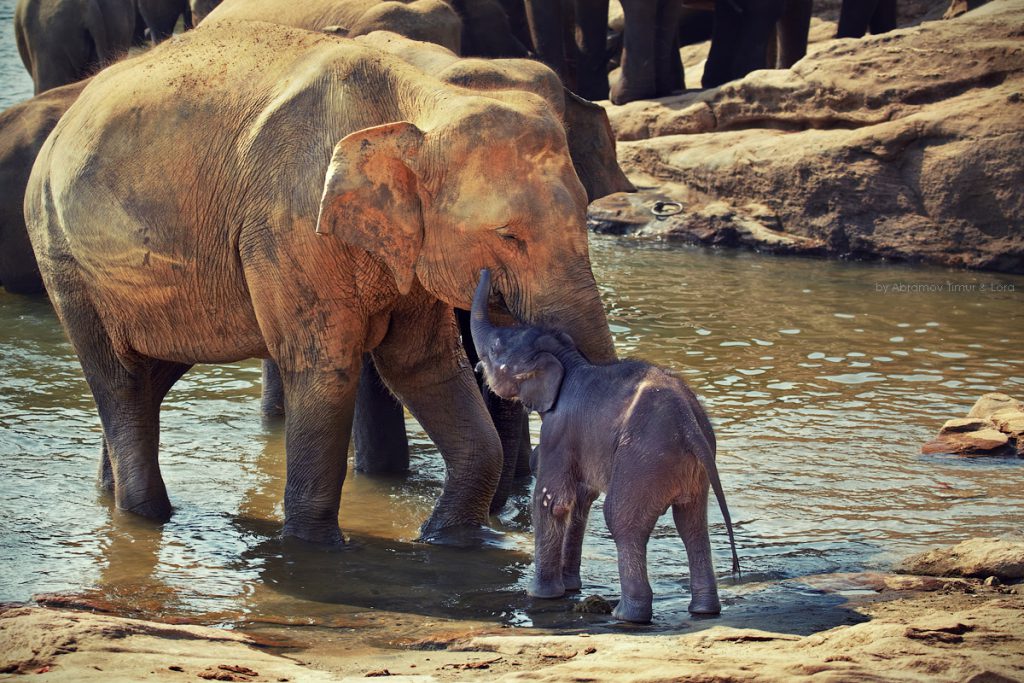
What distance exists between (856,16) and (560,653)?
14100 mm

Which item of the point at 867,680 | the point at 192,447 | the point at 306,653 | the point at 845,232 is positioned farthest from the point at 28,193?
the point at 845,232

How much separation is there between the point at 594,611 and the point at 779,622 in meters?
0.62

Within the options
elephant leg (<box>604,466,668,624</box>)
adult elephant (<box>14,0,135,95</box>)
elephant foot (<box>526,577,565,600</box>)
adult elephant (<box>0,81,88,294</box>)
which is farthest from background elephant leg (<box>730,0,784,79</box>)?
elephant leg (<box>604,466,668,624</box>)

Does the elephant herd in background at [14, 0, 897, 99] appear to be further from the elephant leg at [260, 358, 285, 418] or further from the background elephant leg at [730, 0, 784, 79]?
the elephant leg at [260, 358, 285, 418]

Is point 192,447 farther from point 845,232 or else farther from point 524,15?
point 524,15

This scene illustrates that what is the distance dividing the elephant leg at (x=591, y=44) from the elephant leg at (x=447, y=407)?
12.4 m

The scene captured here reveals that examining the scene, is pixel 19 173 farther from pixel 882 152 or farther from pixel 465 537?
pixel 882 152

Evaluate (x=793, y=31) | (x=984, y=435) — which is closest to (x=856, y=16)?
(x=793, y=31)

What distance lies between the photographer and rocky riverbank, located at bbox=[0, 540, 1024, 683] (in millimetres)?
3795

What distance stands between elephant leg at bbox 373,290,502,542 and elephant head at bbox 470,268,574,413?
866 mm

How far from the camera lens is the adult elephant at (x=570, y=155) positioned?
5.73 meters

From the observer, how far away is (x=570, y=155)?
20.1 ft

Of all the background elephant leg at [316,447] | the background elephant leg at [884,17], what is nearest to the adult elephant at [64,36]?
the background elephant leg at [884,17]

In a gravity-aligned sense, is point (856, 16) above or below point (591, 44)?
above
